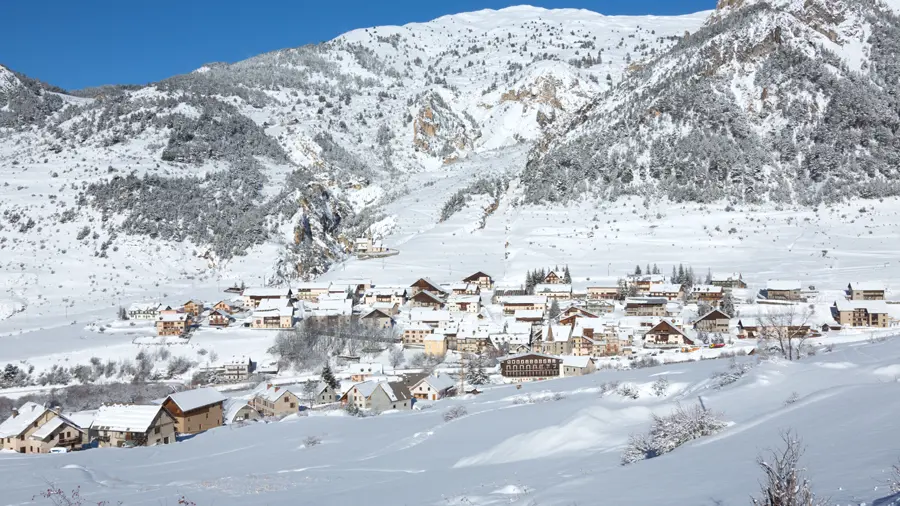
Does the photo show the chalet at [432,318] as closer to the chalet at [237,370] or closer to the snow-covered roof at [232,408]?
the chalet at [237,370]

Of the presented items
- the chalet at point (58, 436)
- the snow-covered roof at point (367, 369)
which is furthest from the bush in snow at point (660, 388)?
the snow-covered roof at point (367, 369)

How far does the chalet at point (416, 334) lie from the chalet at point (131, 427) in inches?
1087

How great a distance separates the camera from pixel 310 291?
76.9m

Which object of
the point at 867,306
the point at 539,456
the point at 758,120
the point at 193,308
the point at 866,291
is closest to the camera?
the point at 539,456

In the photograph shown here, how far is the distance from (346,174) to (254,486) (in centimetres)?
12793

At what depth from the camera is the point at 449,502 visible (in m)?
12.8

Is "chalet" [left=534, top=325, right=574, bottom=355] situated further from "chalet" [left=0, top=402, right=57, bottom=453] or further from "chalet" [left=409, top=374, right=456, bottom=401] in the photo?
"chalet" [left=0, top=402, right=57, bottom=453]

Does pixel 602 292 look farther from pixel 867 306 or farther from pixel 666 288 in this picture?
pixel 867 306

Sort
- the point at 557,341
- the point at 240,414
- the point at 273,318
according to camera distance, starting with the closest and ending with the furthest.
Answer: the point at 240,414 → the point at 557,341 → the point at 273,318

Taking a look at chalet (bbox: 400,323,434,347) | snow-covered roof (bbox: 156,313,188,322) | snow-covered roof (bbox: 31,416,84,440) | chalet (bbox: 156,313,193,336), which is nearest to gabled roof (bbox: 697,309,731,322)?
chalet (bbox: 400,323,434,347)

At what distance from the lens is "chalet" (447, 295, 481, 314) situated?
2734 inches

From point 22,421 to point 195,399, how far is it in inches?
300

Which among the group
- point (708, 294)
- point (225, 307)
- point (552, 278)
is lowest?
point (708, 294)

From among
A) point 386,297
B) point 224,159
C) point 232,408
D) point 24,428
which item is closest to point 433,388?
point 232,408
